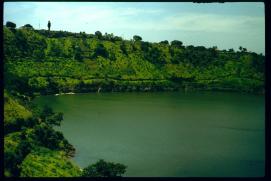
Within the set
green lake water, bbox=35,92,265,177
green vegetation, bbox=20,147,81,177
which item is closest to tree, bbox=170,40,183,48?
green lake water, bbox=35,92,265,177

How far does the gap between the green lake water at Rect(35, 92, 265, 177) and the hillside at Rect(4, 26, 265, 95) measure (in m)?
1.28

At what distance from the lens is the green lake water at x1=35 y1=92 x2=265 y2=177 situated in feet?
41.2

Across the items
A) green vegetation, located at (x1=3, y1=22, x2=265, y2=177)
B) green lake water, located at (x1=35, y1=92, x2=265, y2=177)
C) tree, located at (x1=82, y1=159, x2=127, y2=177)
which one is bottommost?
green lake water, located at (x1=35, y1=92, x2=265, y2=177)

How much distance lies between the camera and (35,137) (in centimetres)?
1134

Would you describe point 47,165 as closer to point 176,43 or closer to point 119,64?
point 119,64

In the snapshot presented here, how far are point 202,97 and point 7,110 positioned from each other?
16901mm

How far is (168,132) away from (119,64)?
13250 millimetres

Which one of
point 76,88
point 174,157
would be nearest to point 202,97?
point 76,88

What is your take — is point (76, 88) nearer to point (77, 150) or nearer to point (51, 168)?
point (77, 150)

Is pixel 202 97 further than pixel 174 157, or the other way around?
pixel 202 97

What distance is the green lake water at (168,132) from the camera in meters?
12.6

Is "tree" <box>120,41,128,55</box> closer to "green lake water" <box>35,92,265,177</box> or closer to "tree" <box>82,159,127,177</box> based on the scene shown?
"green lake water" <box>35,92,265,177</box>

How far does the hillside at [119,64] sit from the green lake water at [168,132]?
128cm

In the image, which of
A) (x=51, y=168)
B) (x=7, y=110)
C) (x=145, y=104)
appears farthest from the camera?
(x=145, y=104)
